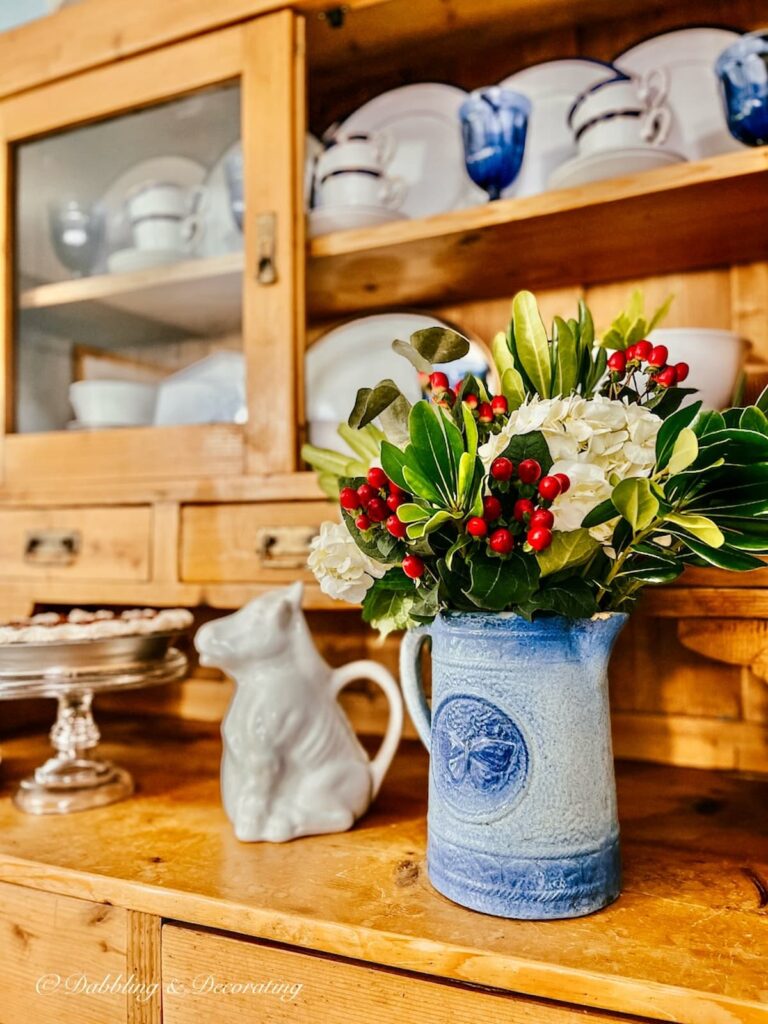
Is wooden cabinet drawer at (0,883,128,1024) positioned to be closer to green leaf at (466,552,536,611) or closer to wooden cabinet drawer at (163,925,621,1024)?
wooden cabinet drawer at (163,925,621,1024)

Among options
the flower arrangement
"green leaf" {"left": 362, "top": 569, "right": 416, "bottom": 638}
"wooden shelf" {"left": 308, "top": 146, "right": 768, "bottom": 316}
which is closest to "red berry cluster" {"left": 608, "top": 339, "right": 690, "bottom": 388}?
the flower arrangement

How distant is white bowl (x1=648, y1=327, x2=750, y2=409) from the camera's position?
89 centimetres

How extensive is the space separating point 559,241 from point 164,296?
543mm

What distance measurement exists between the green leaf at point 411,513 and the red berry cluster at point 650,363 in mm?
183

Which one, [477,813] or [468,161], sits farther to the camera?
[468,161]

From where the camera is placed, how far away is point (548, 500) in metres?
0.52

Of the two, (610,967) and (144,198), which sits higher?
(144,198)

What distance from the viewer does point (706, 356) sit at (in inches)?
35.3

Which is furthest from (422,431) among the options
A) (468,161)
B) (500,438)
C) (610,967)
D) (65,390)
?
(65,390)

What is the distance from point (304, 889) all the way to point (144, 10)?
1095 millimetres

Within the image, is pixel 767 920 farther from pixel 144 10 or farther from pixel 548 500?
pixel 144 10

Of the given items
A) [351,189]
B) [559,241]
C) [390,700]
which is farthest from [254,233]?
[390,700]

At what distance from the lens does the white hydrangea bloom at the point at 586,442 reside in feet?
1.75

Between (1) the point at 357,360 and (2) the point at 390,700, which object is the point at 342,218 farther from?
(2) the point at 390,700
